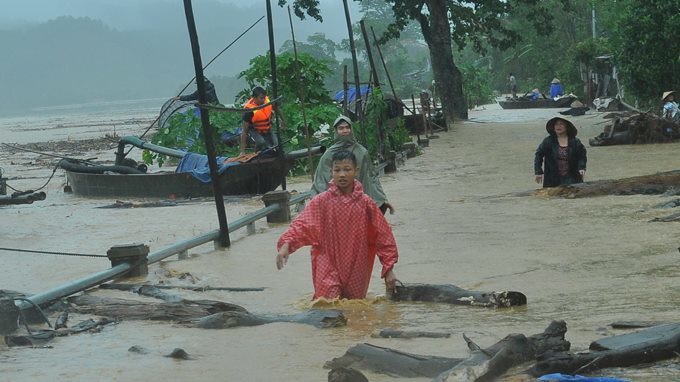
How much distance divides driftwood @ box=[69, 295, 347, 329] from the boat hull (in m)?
9.15

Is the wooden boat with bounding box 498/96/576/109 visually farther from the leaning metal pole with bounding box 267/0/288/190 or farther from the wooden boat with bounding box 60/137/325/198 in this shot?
the leaning metal pole with bounding box 267/0/288/190

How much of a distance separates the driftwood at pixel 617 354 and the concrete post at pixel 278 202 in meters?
9.05

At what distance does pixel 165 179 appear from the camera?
65.2ft

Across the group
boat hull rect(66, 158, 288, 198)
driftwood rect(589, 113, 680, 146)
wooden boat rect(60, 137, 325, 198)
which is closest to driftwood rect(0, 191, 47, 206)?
wooden boat rect(60, 137, 325, 198)

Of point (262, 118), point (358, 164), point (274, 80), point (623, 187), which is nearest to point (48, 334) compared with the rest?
point (358, 164)

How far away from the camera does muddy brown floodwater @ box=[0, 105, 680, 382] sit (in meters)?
6.26

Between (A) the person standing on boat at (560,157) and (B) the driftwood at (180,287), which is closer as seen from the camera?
(B) the driftwood at (180,287)

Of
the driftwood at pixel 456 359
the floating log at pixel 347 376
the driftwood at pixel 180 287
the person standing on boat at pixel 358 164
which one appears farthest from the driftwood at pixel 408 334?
the person standing on boat at pixel 358 164

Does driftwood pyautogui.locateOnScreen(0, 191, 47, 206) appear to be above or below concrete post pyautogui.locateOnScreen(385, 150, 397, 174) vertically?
above

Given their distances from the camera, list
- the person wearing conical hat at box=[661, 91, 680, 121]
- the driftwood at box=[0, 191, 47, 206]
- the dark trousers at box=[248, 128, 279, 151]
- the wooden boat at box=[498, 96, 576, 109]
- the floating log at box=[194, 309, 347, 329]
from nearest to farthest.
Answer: the floating log at box=[194, 309, 347, 329] → the driftwood at box=[0, 191, 47, 206] → the dark trousers at box=[248, 128, 279, 151] → the person wearing conical hat at box=[661, 91, 680, 121] → the wooden boat at box=[498, 96, 576, 109]

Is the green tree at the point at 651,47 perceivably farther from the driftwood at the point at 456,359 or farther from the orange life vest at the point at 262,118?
the driftwood at the point at 456,359

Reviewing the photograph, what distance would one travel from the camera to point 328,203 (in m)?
7.78

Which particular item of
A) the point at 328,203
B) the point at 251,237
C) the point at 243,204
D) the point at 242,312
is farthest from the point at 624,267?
the point at 243,204

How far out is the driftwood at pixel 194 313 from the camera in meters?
7.12
